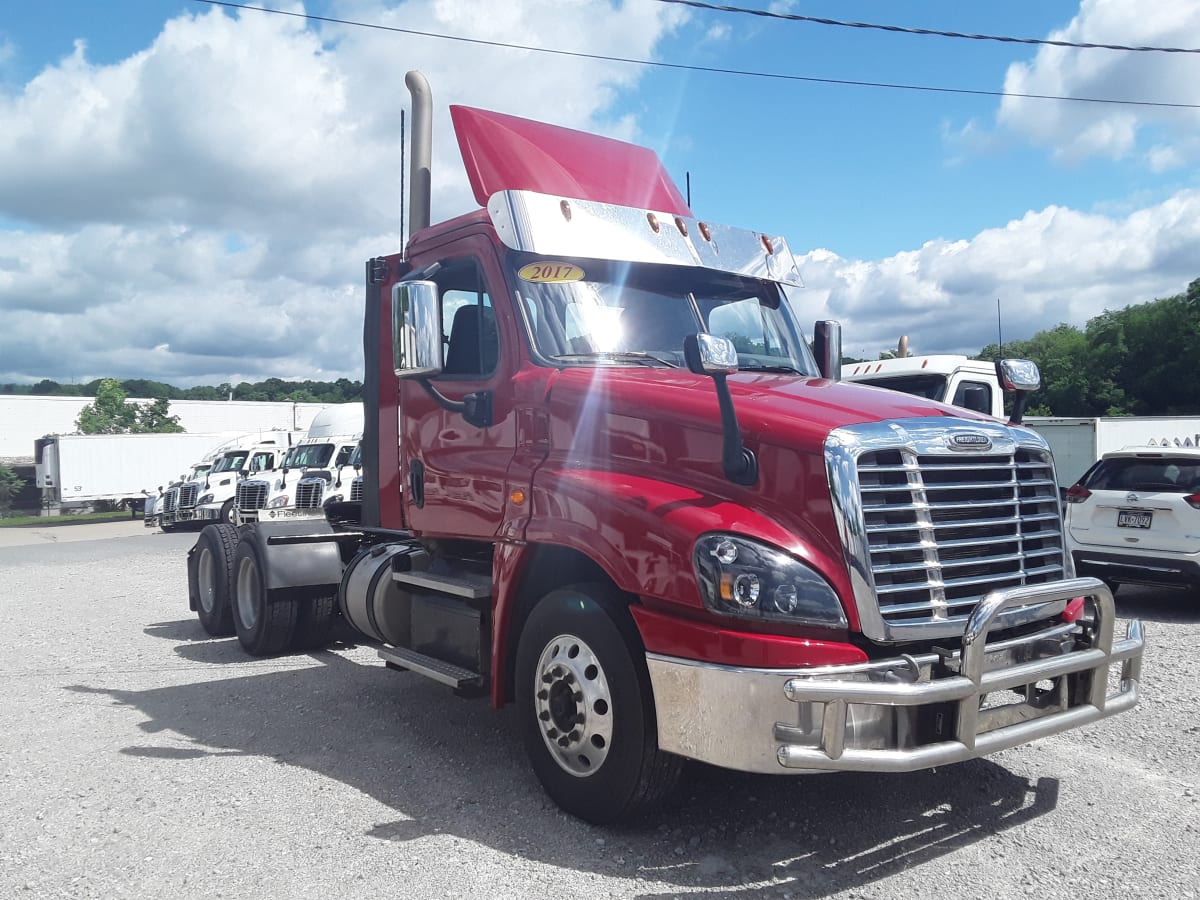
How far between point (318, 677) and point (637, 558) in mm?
4263

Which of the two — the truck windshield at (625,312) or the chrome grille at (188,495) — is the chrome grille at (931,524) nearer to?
the truck windshield at (625,312)

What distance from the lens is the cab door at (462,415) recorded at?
16.2ft

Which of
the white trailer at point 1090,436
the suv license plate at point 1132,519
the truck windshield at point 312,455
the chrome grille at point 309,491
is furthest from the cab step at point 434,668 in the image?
the white trailer at point 1090,436

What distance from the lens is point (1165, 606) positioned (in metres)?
10.2

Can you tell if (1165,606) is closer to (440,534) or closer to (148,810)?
(440,534)

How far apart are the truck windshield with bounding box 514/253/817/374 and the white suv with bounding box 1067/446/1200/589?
571 centimetres

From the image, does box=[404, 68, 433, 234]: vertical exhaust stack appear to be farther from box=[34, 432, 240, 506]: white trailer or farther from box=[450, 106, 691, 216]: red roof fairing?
box=[34, 432, 240, 506]: white trailer

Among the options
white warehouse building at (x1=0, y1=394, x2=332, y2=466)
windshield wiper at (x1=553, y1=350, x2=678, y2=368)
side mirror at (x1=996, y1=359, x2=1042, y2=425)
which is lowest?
side mirror at (x1=996, y1=359, x2=1042, y2=425)

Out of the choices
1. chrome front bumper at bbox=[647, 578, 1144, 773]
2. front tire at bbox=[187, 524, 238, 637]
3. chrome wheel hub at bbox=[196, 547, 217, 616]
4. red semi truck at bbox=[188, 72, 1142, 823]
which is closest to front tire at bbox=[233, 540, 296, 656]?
front tire at bbox=[187, 524, 238, 637]

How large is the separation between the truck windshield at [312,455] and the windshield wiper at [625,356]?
17230mm

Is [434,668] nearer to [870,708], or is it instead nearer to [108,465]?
[870,708]

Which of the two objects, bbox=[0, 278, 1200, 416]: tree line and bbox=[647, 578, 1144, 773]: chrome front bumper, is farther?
bbox=[0, 278, 1200, 416]: tree line

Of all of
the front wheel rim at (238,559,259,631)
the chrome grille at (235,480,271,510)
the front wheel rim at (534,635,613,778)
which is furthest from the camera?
the chrome grille at (235,480,271,510)

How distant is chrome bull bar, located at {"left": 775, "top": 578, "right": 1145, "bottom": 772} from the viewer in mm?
3355
